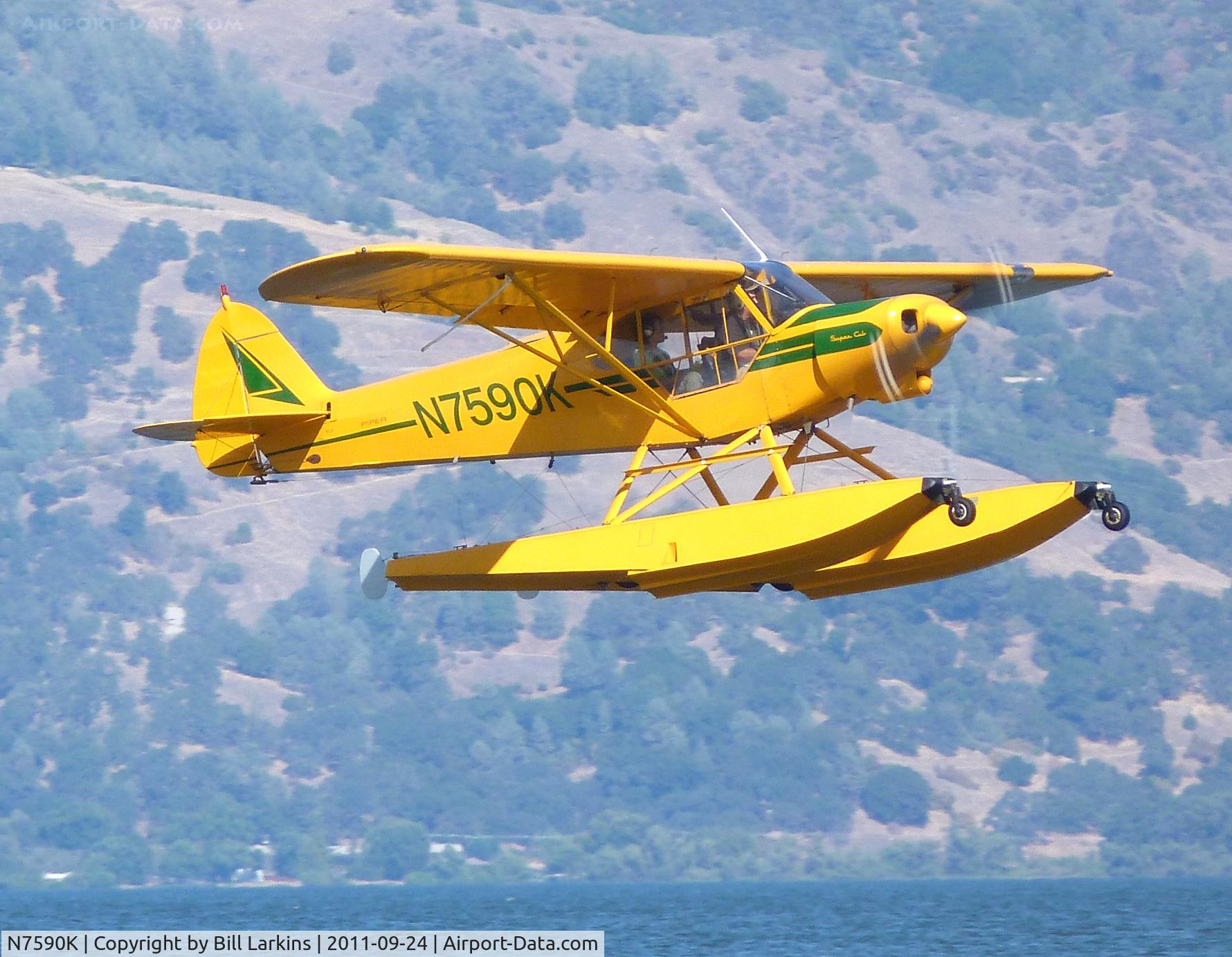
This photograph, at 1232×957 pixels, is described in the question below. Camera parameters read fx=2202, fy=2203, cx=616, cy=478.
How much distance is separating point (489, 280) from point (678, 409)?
6.57 feet

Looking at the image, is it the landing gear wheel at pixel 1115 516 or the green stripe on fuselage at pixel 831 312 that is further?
the green stripe on fuselage at pixel 831 312

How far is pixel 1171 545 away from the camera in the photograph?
108 meters

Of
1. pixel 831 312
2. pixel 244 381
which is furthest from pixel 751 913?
pixel 831 312

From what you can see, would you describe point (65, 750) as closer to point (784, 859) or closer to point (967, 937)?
point (784, 859)

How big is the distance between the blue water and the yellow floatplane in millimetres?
26159

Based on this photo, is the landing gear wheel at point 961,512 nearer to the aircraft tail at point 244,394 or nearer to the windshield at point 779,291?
the windshield at point 779,291

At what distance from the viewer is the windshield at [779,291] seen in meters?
19.0

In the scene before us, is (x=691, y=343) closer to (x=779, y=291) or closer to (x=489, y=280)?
(x=779, y=291)

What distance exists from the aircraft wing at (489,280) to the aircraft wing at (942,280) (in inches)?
88.3

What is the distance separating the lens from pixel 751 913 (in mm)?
68438

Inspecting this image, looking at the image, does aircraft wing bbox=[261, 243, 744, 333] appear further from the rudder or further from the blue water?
the blue water

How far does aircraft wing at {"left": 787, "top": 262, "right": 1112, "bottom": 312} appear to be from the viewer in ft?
70.8

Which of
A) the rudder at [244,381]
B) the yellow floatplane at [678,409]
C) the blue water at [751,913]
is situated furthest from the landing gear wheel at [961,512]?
the blue water at [751,913]

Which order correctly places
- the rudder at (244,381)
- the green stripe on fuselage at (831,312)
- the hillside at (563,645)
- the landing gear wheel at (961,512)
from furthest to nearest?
the hillside at (563,645), the rudder at (244,381), the green stripe on fuselage at (831,312), the landing gear wheel at (961,512)
